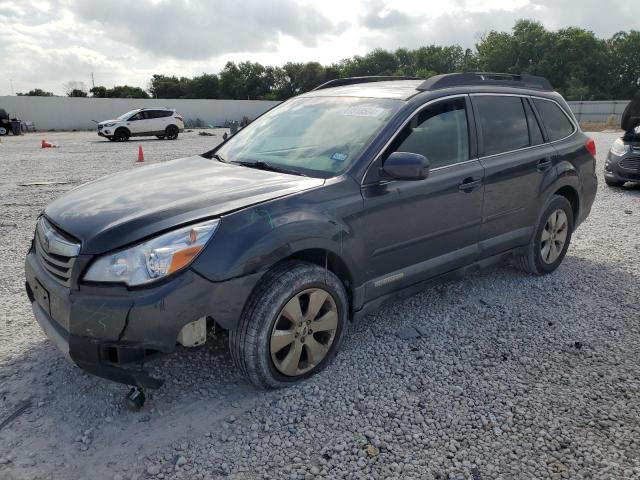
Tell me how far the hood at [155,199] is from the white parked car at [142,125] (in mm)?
23925

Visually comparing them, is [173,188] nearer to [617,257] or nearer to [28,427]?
[28,427]

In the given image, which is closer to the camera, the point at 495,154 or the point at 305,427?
the point at 305,427

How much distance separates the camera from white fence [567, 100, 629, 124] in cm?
4760

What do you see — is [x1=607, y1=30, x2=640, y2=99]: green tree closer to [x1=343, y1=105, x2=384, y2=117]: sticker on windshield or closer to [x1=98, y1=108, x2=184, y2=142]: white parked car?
[x1=98, y1=108, x2=184, y2=142]: white parked car

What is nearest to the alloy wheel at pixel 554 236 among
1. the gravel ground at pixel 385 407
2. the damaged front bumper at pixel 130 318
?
the gravel ground at pixel 385 407

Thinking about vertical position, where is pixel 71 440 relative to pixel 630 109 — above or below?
below

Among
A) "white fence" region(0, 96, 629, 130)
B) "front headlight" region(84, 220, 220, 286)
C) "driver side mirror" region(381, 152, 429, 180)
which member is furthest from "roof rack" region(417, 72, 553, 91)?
"white fence" region(0, 96, 629, 130)

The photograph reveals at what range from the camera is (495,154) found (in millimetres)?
4102

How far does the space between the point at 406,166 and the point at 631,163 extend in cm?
826

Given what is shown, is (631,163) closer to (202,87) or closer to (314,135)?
(314,135)

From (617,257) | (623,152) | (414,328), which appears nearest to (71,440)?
(414,328)

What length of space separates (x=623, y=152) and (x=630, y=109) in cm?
81

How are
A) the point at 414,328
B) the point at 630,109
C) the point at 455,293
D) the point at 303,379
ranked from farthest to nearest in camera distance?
the point at 630,109
the point at 455,293
the point at 414,328
the point at 303,379

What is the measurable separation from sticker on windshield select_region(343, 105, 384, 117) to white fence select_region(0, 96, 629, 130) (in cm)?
4281
